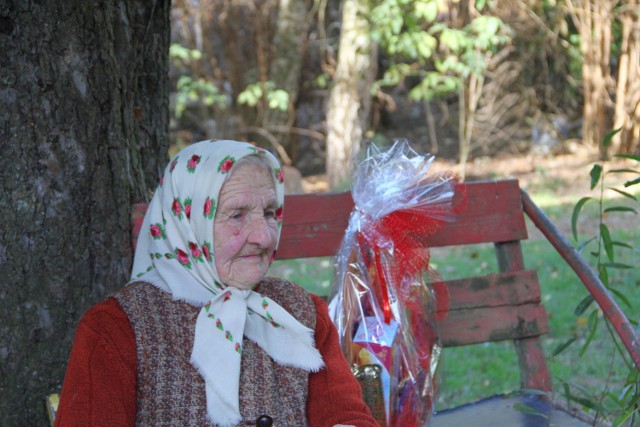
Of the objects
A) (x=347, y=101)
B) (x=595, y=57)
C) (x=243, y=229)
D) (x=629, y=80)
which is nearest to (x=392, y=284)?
(x=243, y=229)

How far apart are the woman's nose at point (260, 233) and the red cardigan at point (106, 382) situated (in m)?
0.39

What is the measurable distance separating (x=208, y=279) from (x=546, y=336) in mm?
3457

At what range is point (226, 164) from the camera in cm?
219

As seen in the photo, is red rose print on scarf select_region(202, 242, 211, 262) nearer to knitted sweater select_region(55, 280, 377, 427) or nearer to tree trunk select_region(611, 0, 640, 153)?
knitted sweater select_region(55, 280, 377, 427)

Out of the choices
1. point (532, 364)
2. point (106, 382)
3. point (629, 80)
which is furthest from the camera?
point (629, 80)

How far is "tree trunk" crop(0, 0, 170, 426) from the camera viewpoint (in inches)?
98.0

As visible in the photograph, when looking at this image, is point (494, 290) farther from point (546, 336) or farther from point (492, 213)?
point (546, 336)

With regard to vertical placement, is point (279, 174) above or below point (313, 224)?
above

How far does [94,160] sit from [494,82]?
29.7 feet

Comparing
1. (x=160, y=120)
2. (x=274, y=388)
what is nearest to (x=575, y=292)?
(x=160, y=120)

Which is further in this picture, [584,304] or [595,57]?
[595,57]

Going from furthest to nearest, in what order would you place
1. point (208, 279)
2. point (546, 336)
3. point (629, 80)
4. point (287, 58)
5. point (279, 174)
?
1. point (287, 58)
2. point (629, 80)
3. point (546, 336)
4. point (279, 174)
5. point (208, 279)

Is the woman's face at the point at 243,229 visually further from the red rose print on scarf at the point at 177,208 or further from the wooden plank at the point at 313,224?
the wooden plank at the point at 313,224

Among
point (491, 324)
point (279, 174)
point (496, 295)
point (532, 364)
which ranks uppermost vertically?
point (279, 174)
